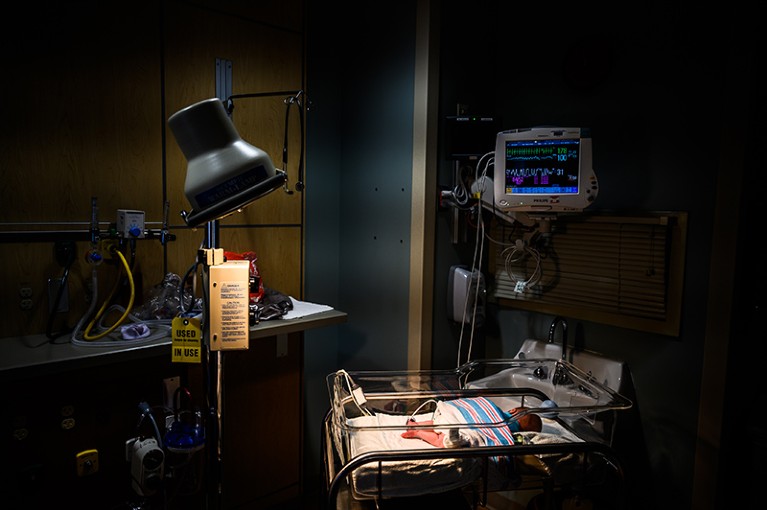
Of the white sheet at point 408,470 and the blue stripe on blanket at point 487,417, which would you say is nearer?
the white sheet at point 408,470

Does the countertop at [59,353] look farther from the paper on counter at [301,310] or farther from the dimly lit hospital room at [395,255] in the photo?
the paper on counter at [301,310]

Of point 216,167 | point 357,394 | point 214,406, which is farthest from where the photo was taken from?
point 357,394

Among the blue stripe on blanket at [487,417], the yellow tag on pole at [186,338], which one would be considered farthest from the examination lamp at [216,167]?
the blue stripe on blanket at [487,417]

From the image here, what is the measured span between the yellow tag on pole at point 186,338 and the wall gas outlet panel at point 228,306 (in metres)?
0.19

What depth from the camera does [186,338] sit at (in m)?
1.70

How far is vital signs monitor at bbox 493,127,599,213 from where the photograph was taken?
216 cm

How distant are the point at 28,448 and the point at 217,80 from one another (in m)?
1.74

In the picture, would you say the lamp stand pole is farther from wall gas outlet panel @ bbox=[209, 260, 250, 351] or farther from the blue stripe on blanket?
the blue stripe on blanket

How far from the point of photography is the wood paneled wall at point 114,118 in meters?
2.04

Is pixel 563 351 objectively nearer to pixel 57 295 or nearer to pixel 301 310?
pixel 301 310

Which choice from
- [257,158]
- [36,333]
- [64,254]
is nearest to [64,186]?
[64,254]

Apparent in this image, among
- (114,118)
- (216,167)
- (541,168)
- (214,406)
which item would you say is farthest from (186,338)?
(541,168)

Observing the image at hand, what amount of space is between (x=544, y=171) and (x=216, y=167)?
1.42 metres

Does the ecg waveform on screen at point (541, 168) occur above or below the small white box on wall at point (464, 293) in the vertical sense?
above
